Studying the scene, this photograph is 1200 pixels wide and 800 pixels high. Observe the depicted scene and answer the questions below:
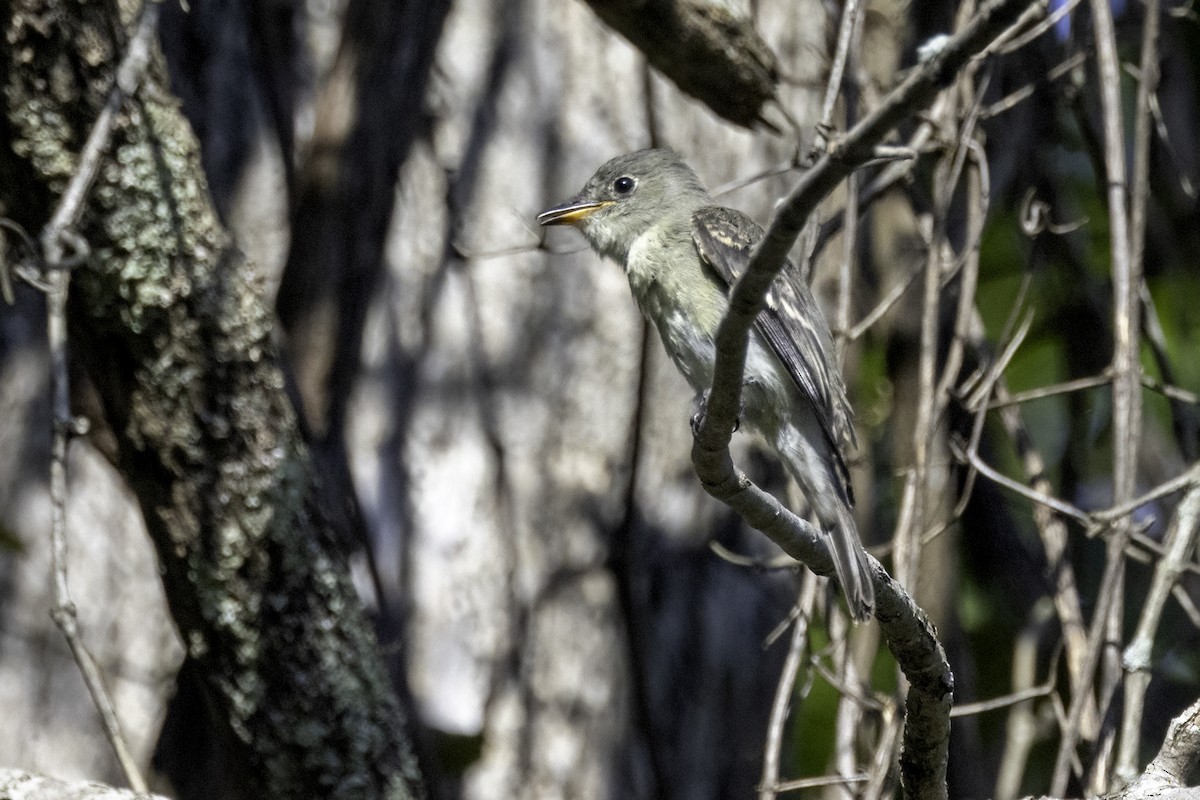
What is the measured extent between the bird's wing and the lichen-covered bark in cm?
115

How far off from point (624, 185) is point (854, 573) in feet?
5.37

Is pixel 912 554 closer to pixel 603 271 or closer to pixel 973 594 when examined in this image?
pixel 603 271

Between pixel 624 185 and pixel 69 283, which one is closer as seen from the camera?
pixel 69 283

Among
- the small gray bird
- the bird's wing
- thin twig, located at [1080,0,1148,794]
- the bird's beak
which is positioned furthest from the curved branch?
the bird's beak

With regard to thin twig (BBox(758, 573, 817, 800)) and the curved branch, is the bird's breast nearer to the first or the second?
thin twig (BBox(758, 573, 817, 800))

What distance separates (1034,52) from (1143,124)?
1098 millimetres

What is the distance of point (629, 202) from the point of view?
157 inches

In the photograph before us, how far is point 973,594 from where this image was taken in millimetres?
5801

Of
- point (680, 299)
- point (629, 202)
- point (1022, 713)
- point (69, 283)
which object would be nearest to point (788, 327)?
point (680, 299)

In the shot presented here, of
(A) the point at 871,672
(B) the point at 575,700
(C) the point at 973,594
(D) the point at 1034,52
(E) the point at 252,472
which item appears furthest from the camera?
(C) the point at 973,594

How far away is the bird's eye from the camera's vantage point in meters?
4.04

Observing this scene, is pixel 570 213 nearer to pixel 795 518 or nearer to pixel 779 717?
pixel 779 717

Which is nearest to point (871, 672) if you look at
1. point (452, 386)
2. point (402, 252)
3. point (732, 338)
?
point (452, 386)

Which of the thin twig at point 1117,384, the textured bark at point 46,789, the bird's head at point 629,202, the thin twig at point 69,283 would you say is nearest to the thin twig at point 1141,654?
the thin twig at point 1117,384
